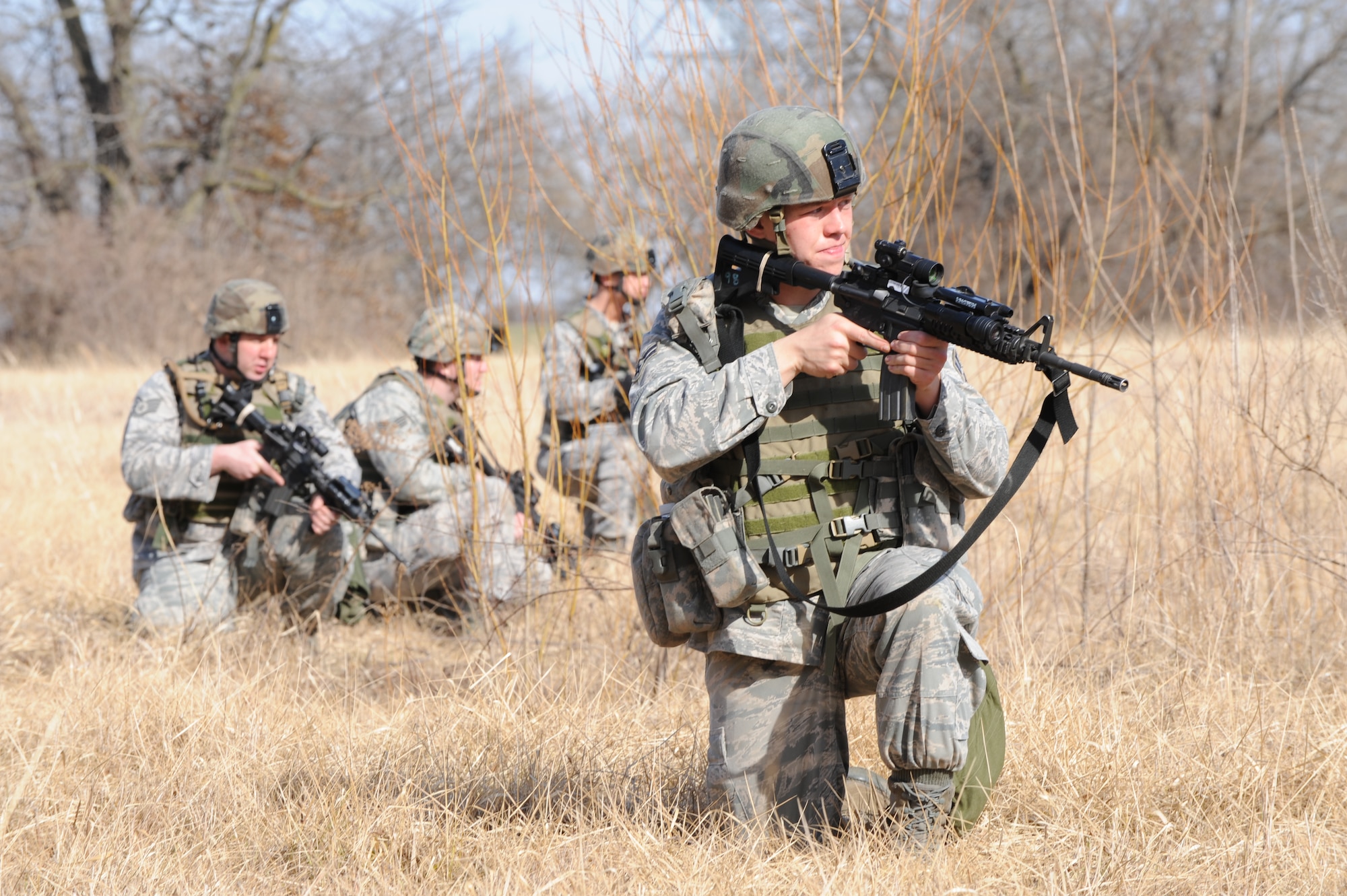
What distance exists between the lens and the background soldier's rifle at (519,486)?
3717mm

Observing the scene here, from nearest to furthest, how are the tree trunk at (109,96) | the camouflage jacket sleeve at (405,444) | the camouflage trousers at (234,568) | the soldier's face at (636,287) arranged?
the soldier's face at (636,287)
the camouflage trousers at (234,568)
the camouflage jacket sleeve at (405,444)
the tree trunk at (109,96)

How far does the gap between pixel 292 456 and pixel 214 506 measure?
47 cm

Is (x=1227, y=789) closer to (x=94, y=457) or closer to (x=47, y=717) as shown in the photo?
(x=47, y=717)

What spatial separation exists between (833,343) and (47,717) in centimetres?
250

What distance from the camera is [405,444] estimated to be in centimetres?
508

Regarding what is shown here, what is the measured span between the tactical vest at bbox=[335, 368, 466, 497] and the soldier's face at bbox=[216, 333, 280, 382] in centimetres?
39

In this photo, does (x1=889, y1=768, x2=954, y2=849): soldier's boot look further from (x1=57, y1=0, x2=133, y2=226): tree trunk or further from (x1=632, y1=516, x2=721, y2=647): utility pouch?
(x1=57, y1=0, x2=133, y2=226): tree trunk

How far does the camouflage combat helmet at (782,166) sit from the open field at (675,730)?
118 centimetres

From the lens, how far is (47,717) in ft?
11.2

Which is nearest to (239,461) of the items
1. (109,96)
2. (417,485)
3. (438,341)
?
(417,485)

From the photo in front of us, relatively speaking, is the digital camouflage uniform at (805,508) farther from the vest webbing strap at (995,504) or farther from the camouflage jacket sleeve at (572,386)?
the camouflage jacket sleeve at (572,386)

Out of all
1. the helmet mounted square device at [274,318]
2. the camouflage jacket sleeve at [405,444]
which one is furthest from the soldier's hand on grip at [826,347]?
the helmet mounted square device at [274,318]

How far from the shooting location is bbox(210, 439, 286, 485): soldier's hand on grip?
15.0ft

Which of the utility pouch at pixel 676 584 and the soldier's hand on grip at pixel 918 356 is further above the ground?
the soldier's hand on grip at pixel 918 356
